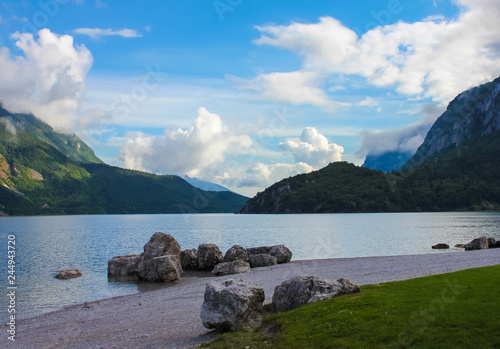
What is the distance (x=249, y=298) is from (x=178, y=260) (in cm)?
2836

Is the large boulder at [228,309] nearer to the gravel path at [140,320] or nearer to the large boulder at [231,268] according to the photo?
the gravel path at [140,320]

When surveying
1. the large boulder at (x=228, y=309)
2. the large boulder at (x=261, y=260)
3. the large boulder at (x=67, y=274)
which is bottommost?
the large boulder at (x=67, y=274)

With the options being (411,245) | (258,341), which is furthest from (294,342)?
(411,245)

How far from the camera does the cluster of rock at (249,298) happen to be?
56.9 feet

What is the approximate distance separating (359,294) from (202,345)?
26.8 feet

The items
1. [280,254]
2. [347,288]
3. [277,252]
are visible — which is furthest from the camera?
[277,252]

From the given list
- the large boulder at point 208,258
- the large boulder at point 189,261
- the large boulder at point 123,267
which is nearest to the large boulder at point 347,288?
the large boulder at point 208,258

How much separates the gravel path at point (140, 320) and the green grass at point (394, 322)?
3628mm

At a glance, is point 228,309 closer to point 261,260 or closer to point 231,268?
point 231,268

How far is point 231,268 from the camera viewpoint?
45.0 m

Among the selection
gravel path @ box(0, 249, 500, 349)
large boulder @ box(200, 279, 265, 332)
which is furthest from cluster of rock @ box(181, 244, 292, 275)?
large boulder @ box(200, 279, 265, 332)

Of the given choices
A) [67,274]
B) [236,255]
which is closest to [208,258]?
[236,255]

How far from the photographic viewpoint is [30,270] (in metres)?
50.7

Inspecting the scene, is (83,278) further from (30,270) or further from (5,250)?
(5,250)
